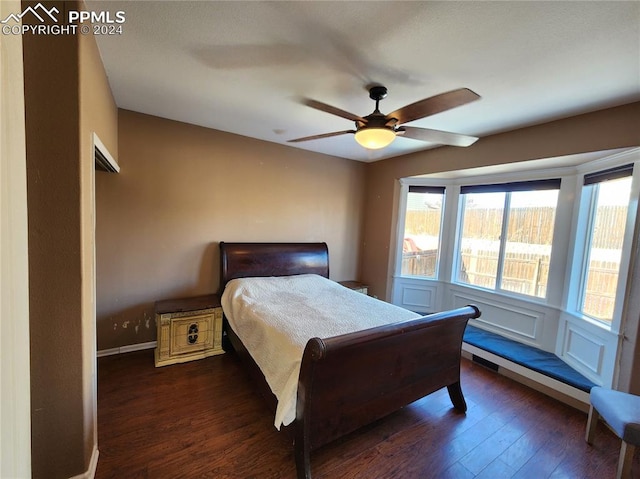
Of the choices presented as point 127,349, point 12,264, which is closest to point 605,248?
point 12,264

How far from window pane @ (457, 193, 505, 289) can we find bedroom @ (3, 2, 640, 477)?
0.76 meters

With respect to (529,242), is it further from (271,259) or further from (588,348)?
(271,259)

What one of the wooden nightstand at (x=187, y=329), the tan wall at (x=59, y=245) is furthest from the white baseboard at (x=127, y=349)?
the tan wall at (x=59, y=245)

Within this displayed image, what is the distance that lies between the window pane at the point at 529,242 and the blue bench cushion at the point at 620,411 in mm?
1399

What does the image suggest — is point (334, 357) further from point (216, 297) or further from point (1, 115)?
point (216, 297)

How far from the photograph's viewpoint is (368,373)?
1780 mm

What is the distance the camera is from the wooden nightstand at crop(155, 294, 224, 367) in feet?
8.99

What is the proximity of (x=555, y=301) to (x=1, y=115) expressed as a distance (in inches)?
160

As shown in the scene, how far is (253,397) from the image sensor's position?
7.73 ft

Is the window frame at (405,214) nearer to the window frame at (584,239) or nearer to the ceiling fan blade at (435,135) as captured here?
the window frame at (584,239)

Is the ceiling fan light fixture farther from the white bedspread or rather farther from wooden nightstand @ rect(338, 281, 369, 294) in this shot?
wooden nightstand @ rect(338, 281, 369, 294)

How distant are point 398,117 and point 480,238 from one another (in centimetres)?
261

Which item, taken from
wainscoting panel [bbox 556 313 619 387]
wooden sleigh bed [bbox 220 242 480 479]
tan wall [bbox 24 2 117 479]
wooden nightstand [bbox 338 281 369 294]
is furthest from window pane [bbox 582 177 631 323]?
tan wall [bbox 24 2 117 479]

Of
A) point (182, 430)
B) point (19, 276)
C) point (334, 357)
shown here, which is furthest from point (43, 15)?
point (182, 430)
